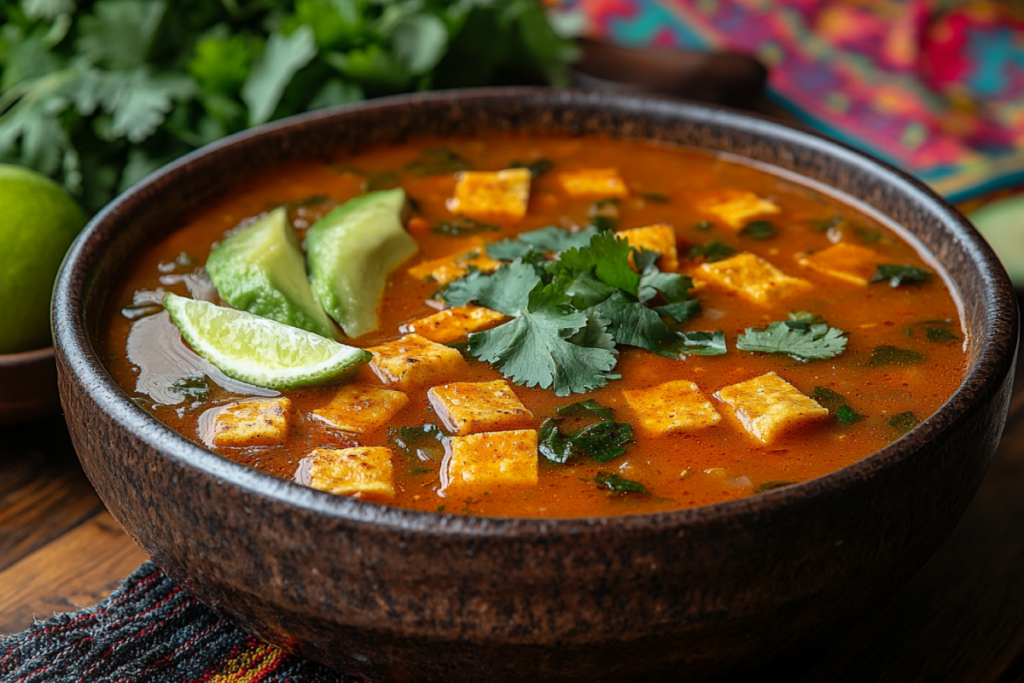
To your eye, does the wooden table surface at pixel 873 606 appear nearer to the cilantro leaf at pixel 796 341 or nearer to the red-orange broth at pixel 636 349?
the red-orange broth at pixel 636 349

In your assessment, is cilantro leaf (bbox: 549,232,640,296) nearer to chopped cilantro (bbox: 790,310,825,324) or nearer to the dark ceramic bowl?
chopped cilantro (bbox: 790,310,825,324)

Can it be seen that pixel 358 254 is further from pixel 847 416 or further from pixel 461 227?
pixel 847 416

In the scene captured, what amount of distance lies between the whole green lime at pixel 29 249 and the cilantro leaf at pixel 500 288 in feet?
3.45

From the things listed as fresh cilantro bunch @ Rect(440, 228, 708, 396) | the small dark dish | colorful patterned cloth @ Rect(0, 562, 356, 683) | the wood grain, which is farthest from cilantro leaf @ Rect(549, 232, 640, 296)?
the small dark dish

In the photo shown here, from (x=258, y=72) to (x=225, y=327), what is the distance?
4.50 feet

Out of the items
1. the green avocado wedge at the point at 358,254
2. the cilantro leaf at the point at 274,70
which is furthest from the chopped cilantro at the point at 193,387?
the cilantro leaf at the point at 274,70

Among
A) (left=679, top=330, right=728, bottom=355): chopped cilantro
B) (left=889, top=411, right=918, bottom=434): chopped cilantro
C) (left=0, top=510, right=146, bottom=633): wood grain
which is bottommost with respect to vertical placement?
Result: (left=0, top=510, right=146, bottom=633): wood grain

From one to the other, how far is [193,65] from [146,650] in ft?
6.24

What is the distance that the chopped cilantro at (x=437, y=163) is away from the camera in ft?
9.21

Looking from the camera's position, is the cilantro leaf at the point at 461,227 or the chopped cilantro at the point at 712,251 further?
the cilantro leaf at the point at 461,227

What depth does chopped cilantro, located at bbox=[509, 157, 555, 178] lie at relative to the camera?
9.16 feet

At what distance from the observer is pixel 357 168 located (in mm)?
2801

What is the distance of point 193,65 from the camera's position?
3.18 metres

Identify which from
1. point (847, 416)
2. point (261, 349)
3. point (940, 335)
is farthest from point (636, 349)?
point (261, 349)
